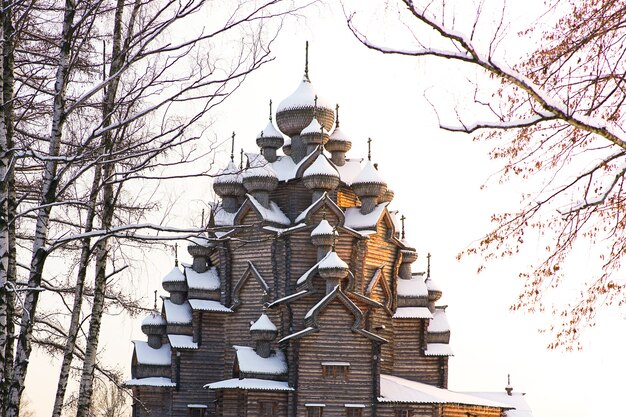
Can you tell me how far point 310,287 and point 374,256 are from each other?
4181 millimetres

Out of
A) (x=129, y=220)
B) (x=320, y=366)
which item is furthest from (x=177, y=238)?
(x=320, y=366)

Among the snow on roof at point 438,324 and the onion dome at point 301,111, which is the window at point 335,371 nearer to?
the snow on roof at point 438,324

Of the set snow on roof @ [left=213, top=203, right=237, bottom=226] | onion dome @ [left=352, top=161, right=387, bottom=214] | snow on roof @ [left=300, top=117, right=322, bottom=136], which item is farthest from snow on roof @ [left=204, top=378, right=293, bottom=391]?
snow on roof @ [left=300, top=117, right=322, bottom=136]

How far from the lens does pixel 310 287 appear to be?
35.0m

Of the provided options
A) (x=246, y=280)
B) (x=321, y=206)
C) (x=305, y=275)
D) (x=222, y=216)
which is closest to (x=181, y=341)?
(x=246, y=280)

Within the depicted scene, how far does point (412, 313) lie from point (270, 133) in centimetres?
1060

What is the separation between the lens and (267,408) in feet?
110

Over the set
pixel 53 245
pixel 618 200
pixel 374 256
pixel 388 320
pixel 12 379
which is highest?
pixel 374 256

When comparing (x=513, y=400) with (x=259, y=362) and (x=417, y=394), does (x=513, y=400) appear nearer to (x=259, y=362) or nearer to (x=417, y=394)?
(x=417, y=394)

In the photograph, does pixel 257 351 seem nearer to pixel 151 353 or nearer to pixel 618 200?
pixel 151 353

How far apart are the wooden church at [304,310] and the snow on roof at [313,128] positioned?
6 centimetres

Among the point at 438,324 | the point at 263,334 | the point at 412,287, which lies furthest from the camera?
the point at 438,324

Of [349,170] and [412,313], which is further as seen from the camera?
[349,170]

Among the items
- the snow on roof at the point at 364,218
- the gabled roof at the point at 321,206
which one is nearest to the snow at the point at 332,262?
the gabled roof at the point at 321,206
